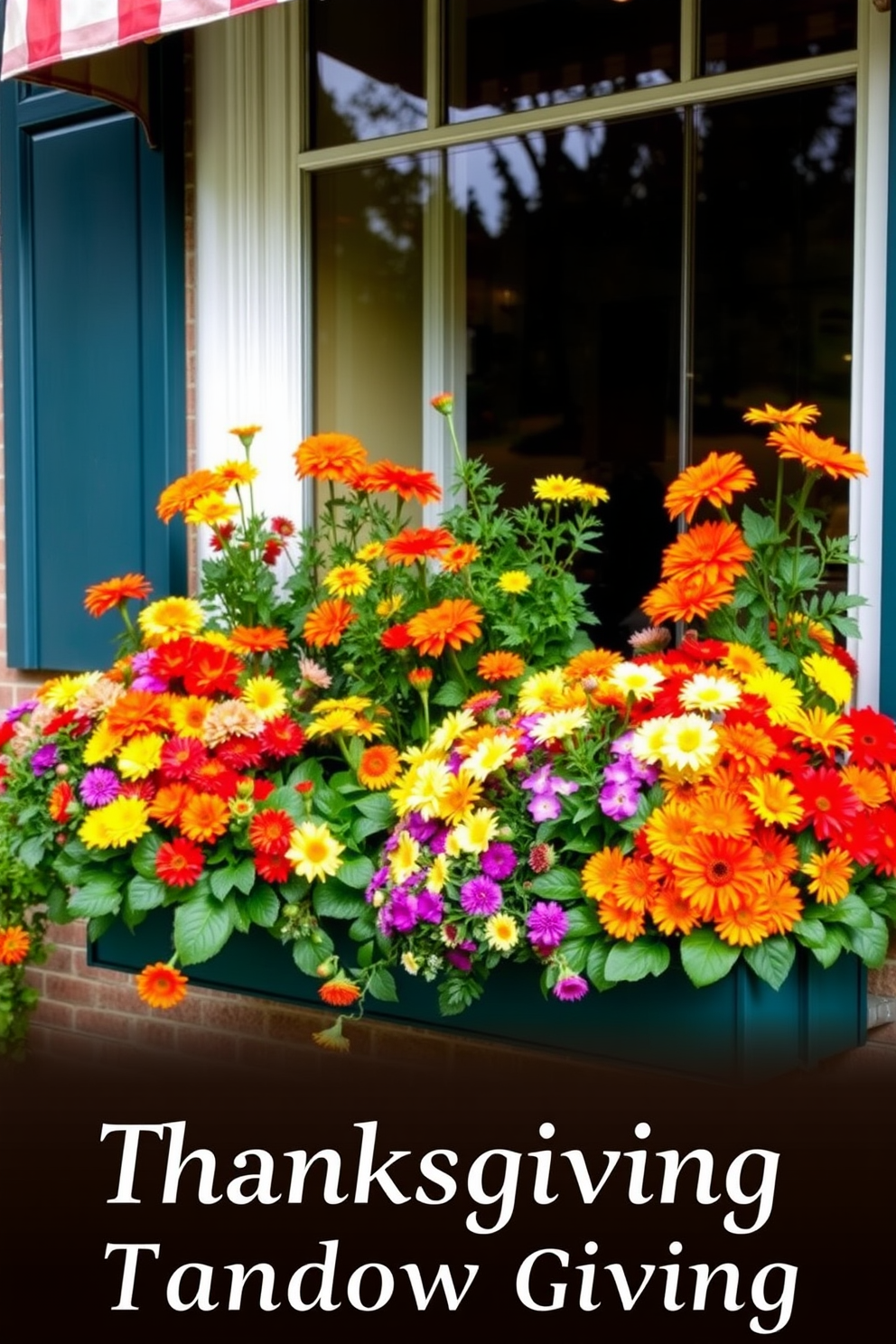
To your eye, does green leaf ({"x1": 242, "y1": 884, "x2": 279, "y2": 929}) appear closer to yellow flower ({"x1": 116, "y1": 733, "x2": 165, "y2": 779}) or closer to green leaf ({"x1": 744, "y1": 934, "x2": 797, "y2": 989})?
yellow flower ({"x1": 116, "y1": 733, "x2": 165, "y2": 779})

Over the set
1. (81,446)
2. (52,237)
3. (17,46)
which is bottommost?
(81,446)

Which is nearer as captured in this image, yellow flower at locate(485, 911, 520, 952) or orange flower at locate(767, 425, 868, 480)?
yellow flower at locate(485, 911, 520, 952)

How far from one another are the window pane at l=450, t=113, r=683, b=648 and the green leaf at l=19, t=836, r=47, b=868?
45.9 inches

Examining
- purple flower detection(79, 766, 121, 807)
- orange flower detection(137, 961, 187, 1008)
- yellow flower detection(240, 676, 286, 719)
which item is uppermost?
yellow flower detection(240, 676, 286, 719)

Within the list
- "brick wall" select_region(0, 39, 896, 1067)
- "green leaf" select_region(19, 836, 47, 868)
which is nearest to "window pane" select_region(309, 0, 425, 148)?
"brick wall" select_region(0, 39, 896, 1067)

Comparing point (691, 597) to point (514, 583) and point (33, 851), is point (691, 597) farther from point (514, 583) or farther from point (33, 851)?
point (33, 851)

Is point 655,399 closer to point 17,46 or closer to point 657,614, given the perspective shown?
point 657,614

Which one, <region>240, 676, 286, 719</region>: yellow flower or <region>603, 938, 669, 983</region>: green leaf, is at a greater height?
<region>240, 676, 286, 719</region>: yellow flower

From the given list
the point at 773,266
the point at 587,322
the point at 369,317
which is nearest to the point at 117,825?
the point at 369,317

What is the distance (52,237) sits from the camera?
362 cm

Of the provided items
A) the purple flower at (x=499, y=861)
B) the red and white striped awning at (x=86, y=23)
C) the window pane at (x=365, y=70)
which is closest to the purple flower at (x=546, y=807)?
the purple flower at (x=499, y=861)

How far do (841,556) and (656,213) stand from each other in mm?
1373

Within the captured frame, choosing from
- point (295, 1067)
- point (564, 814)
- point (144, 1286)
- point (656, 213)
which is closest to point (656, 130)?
point (656, 213)

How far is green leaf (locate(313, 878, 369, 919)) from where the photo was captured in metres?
2.42
